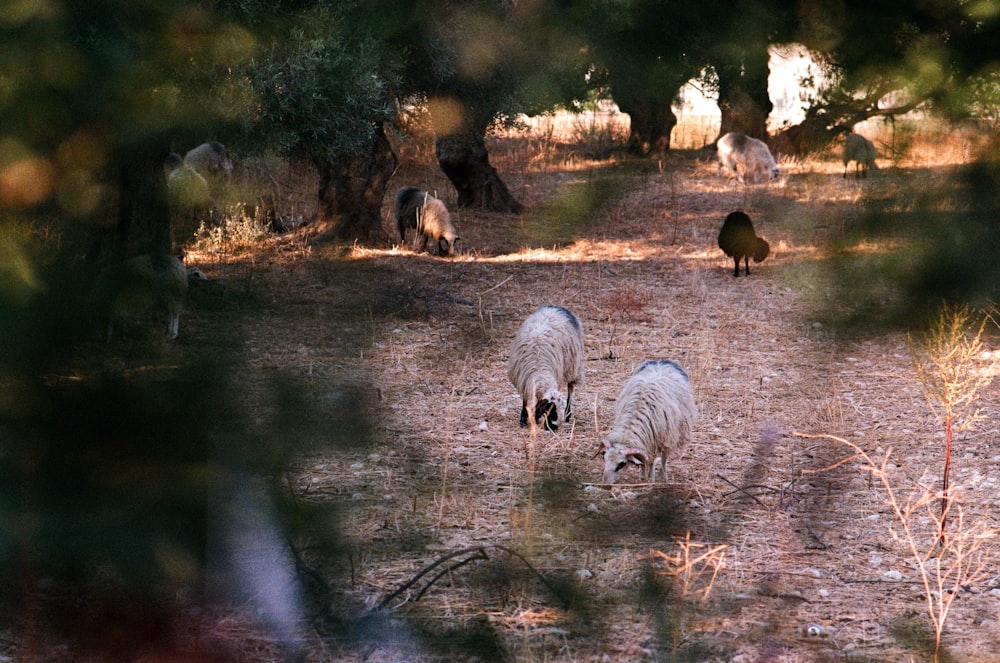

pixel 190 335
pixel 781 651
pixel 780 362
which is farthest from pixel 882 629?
pixel 190 335

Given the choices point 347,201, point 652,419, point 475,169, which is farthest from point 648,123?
point 652,419

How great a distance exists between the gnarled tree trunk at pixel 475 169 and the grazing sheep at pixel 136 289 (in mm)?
472

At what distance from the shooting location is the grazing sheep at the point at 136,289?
1066mm

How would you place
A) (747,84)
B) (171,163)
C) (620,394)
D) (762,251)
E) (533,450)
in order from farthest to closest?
(620,394), (762,251), (533,450), (171,163), (747,84)

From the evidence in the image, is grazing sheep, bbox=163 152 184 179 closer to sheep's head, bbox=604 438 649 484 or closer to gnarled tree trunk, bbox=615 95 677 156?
gnarled tree trunk, bbox=615 95 677 156

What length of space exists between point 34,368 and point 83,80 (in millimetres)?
342

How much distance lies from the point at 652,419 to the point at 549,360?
1.49m

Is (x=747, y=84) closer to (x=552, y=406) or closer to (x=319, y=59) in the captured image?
(x=319, y=59)

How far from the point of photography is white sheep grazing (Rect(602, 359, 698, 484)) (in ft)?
20.6

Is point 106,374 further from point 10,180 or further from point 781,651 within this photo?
point 781,651

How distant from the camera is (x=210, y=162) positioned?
1212mm

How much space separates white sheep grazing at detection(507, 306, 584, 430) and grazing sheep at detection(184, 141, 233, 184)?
578cm

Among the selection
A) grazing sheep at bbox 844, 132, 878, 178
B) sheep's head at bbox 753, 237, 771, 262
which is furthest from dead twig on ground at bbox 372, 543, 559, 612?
sheep's head at bbox 753, 237, 771, 262

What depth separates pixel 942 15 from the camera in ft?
3.21
